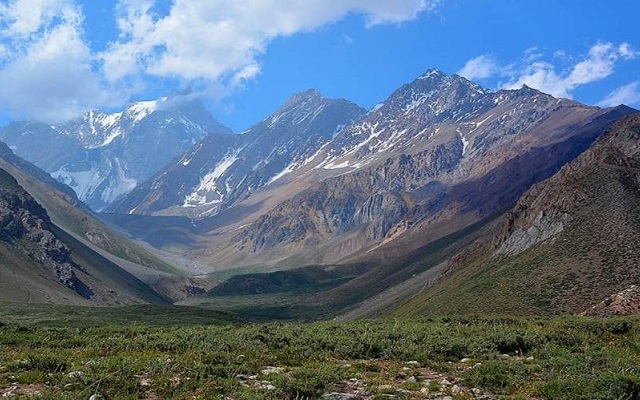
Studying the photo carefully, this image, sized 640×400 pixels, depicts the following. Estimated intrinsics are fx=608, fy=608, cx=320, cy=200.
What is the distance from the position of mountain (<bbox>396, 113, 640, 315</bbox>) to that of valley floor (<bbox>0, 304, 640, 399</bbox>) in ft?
160

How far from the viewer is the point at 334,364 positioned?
75.8 feet

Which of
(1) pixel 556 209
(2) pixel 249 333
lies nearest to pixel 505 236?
(1) pixel 556 209

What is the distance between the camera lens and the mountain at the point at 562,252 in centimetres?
8044

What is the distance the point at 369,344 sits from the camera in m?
26.9

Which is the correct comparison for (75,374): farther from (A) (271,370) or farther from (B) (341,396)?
(B) (341,396)

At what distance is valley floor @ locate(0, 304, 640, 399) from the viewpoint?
18.2 m

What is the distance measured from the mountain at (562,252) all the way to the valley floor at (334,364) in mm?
48892

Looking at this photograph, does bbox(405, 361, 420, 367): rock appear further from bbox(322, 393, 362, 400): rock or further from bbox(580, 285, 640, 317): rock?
bbox(580, 285, 640, 317): rock

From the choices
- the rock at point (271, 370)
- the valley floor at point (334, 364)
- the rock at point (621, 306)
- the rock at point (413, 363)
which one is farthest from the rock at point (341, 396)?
the rock at point (621, 306)

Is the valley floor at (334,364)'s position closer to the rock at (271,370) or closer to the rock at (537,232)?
the rock at (271,370)

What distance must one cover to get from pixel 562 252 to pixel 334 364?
8257 centimetres

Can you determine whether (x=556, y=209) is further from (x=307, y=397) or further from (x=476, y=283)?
(x=307, y=397)

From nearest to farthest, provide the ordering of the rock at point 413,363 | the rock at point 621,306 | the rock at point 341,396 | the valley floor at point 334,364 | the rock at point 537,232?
the rock at point 341,396 → the valley floor at point 334,364 → the rock at point 413,363 → the rock at point 621,306 → the rock at point 537,232

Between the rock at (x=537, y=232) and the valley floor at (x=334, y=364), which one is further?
the rock at (x=537, y=232)
